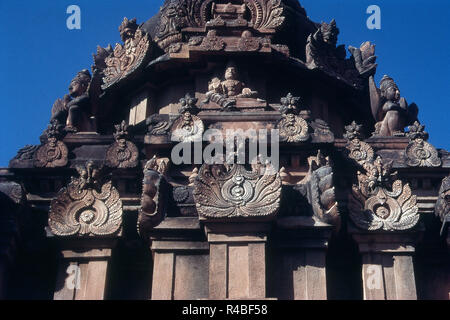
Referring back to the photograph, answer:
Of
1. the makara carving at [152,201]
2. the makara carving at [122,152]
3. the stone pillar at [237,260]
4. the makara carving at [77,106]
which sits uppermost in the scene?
the makara carving at [77,106]

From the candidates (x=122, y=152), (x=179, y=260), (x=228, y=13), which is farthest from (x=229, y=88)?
(x=179, y=260)

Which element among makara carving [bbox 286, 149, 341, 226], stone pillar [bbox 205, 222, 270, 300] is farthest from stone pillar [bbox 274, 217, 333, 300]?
stone pillar [bbox 205, 222, 270, 300]

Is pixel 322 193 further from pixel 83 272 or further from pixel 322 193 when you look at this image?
pixel 83 272

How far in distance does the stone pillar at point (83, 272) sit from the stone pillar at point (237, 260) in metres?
1.86

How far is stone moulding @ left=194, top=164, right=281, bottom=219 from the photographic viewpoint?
12016 mm

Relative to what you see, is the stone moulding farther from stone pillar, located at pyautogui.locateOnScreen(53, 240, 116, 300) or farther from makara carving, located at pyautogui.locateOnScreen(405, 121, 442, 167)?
makara carving, located at pyautogui.locateOnScreen(405, 121, 442, 167)

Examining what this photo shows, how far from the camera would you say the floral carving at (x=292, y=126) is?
46.4ft

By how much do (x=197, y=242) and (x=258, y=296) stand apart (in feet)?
5.12

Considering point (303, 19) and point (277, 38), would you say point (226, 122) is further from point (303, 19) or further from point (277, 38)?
point (303, 19)

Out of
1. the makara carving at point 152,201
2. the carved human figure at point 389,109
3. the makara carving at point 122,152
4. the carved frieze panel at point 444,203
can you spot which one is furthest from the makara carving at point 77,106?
the carved frieze panel at point 444,203

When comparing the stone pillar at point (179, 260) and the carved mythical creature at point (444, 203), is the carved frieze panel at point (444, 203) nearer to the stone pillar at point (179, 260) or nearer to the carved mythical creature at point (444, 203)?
the carved mythical creature at point (444, 203)

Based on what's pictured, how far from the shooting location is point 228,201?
12.2m

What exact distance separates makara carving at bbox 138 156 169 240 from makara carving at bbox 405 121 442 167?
498cm

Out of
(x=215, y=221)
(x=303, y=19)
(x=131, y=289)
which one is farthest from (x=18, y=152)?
(x=303, y=19)
